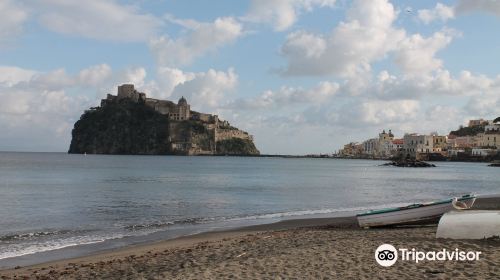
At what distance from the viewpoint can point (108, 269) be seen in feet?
39.7

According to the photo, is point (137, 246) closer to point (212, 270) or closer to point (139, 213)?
point (212, 270)

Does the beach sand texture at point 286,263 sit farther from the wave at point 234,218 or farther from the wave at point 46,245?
the wave at point 234,218

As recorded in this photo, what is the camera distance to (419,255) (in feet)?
36.5

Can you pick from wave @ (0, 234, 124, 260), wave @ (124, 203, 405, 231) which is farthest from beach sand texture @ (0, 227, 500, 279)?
wave @ (124, 203, 405, 231)

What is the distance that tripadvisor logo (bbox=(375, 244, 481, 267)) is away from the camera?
420 inches

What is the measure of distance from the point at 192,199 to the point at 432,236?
27807 mm

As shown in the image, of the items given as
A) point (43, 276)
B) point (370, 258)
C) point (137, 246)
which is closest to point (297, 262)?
point (370, 258)

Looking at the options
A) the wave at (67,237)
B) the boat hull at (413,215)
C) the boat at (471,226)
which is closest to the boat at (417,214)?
the boat hull at (413,215)

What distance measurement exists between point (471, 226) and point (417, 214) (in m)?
5.63

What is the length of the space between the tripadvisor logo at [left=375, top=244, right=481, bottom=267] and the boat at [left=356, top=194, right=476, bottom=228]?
6.66 meters

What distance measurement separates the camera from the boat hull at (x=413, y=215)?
18.1 meters

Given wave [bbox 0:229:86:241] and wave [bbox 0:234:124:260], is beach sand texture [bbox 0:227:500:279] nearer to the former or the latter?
wave [bbox 0:234:124:260]

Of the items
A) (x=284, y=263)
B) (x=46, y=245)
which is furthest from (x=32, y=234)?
(x=284, y=263)

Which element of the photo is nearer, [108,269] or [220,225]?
[108,269]
